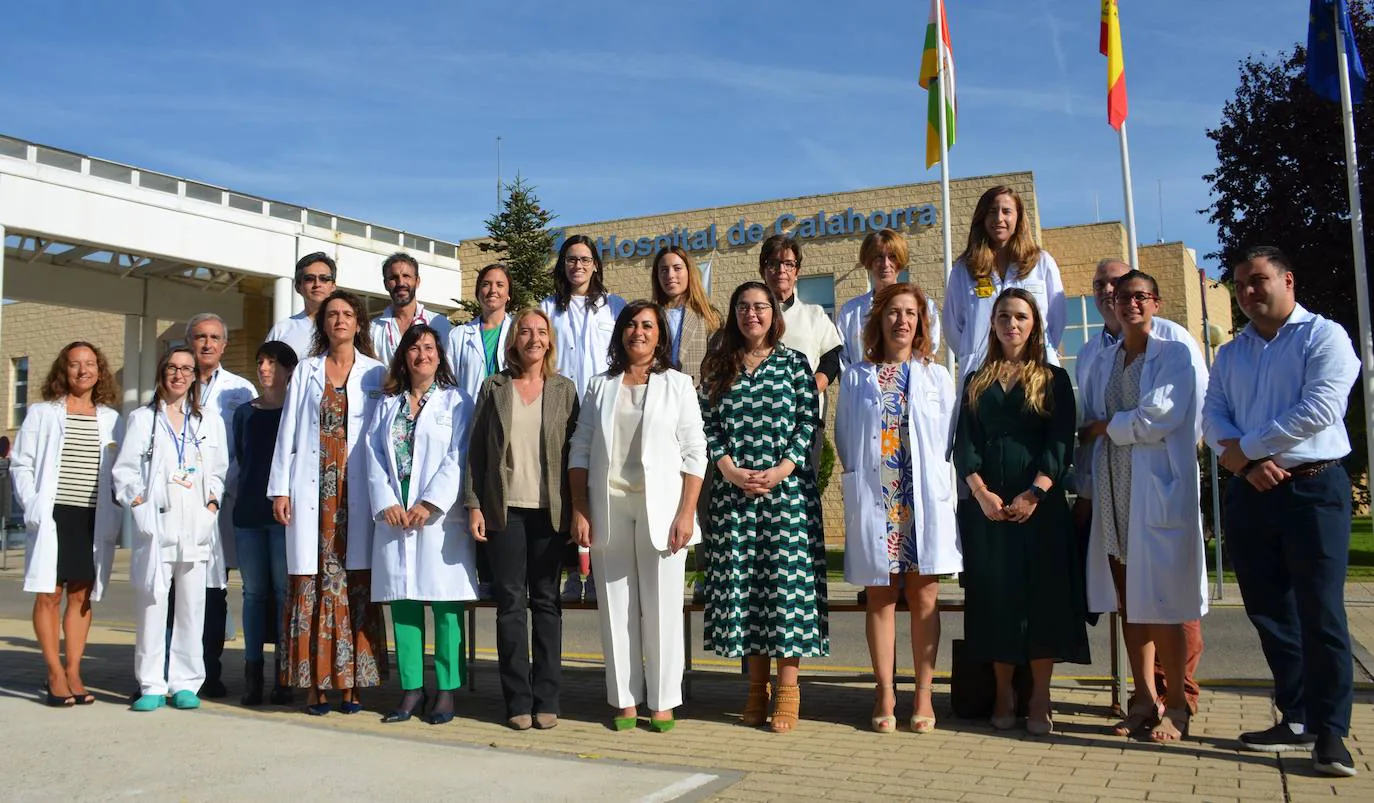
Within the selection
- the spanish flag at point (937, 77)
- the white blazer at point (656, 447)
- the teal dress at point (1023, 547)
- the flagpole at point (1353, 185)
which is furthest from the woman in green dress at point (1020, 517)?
the spanish flag at point (937, 77)

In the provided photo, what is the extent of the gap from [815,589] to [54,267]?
22.6 metres

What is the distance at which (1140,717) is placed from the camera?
589 cm

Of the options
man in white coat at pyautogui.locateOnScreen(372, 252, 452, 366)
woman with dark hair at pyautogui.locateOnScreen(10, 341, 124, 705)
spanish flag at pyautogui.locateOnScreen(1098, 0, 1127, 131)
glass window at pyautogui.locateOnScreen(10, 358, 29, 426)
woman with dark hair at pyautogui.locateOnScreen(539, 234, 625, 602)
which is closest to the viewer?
woman with dark hair at pyautogui.locateOnScreen(10, 341, 124, 705)

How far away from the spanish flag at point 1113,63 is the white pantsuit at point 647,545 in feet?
30.5

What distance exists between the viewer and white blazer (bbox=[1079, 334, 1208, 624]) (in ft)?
18.6

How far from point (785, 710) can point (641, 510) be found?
4.36ft

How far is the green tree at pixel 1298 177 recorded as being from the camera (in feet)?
55.8

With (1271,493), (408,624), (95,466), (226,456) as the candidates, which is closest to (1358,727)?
(1271,493)

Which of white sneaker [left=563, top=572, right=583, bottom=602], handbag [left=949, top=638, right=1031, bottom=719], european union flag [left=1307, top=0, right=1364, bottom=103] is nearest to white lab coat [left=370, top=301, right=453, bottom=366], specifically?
white sneaker [left=563, top=572, right=583, bottom=602]

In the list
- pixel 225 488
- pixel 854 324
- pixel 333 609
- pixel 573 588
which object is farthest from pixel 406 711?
pixel 854 324

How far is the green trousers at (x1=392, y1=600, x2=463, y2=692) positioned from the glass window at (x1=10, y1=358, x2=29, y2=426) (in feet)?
116

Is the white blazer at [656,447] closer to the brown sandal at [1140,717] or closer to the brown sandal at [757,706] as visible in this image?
the brown sandal at [757,706]

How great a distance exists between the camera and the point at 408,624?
21.7 ft

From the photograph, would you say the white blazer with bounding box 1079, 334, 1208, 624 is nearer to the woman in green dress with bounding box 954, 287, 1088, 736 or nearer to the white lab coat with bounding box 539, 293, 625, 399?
the woman in green dress with bounding box 954, 287, 1088, 736
